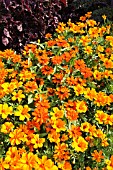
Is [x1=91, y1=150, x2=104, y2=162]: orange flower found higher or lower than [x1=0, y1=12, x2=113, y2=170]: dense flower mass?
lower

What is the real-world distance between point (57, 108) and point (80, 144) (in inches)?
11.4

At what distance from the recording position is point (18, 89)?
2.76 m

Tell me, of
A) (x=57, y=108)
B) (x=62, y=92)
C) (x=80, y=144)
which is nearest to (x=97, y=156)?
(x=80, y=144)

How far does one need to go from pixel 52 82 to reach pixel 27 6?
43.8 inches

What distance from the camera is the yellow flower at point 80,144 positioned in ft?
7.89

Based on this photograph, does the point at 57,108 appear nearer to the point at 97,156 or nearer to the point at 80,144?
the point at 80,144

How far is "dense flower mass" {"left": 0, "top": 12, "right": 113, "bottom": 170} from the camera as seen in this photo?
2.39 metres

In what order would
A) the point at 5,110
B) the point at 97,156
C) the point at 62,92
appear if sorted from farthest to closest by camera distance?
the point at 62,92, the point at 5,110, the point at 97,156

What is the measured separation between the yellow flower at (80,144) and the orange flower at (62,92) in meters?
0.34

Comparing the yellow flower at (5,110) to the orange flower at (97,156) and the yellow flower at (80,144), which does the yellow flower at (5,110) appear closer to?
the yellow flower at (80,144)

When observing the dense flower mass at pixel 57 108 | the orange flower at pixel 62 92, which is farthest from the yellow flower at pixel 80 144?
the orange flower at pixel 62 92

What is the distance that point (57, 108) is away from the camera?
8.46 ft

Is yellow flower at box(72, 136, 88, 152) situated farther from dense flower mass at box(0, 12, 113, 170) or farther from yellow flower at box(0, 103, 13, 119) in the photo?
yellow flower at box(0, 103, 13, 119)

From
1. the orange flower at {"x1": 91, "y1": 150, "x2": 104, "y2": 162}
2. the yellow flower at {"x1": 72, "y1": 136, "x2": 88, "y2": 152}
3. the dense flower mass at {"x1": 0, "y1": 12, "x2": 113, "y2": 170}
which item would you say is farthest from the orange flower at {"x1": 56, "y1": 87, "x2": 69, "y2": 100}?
the orange flower at {"x1": 91, "y1": 150, "x2": 104, "y2": 162}
